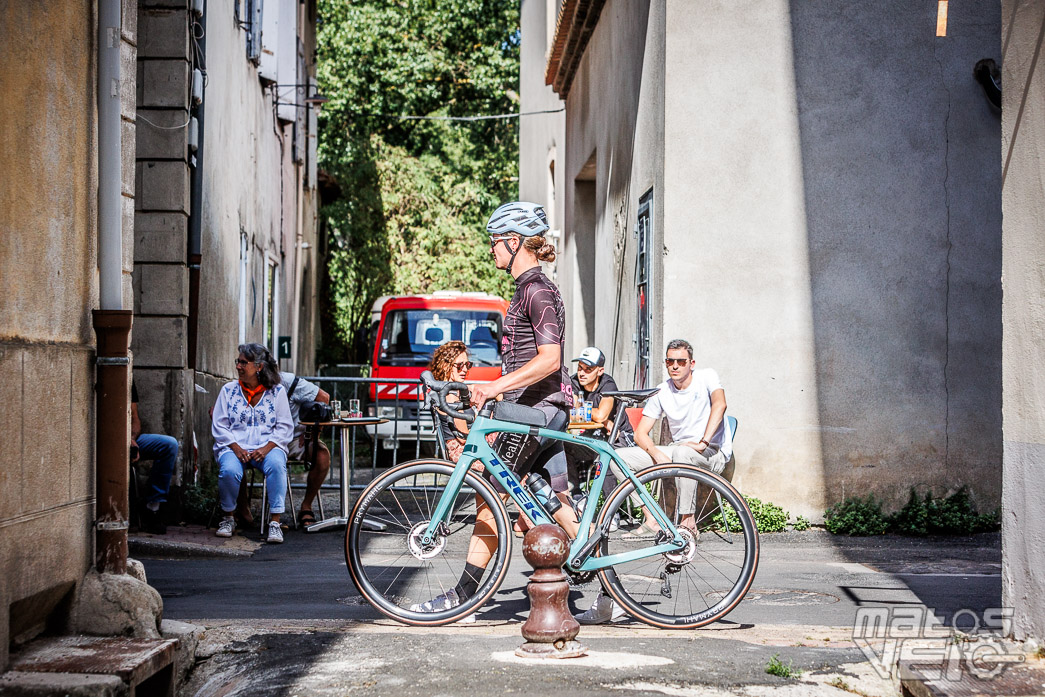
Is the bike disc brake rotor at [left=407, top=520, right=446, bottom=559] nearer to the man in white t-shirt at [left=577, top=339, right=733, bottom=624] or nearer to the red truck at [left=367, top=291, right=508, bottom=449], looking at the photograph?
the man in white t-shirt at [left=577, top=339, right=733, bottom=624]

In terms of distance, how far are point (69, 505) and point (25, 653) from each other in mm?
625

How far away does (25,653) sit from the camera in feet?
14.0

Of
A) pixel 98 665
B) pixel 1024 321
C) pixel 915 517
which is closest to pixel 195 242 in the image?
pixel 915 517

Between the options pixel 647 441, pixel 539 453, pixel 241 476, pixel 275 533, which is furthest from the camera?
pixel 241 476

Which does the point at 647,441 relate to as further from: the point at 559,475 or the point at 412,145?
the point at 412,145

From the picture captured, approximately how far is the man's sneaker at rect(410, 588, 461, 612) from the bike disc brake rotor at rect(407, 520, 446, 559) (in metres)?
0.20

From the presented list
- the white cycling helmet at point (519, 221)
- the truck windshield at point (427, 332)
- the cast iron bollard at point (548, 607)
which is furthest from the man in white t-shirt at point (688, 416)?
the truck windshield at point (427, 332)

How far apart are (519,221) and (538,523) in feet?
4.70

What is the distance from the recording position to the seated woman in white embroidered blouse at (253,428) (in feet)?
30.1

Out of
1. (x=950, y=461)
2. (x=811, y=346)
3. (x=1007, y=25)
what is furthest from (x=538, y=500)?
(x=950, y=461)

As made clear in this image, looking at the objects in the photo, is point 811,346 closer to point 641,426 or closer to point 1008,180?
point 641,426

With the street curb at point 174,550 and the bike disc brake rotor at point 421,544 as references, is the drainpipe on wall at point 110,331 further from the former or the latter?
the street curb at point 174,550

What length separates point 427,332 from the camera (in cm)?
1669

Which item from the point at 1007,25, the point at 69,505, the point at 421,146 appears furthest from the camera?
the point at 421,146
